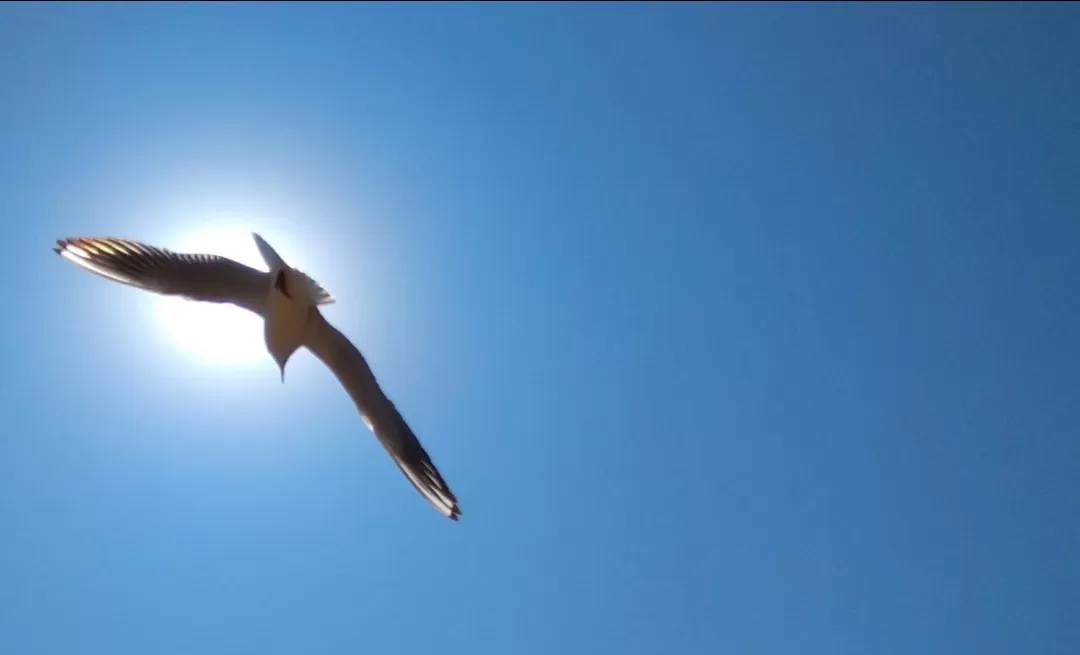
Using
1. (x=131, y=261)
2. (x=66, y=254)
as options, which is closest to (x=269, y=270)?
(x=131, y=261)

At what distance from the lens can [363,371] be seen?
409 cm

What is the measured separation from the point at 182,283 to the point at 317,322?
21.7 inches

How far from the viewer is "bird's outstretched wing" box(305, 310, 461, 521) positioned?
396cm

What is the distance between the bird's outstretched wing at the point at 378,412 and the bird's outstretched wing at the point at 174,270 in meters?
0.27

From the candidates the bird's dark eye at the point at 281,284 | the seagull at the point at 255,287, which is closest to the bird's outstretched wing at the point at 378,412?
the seagull at the point at 255,287

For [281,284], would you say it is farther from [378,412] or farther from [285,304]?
[378,412]

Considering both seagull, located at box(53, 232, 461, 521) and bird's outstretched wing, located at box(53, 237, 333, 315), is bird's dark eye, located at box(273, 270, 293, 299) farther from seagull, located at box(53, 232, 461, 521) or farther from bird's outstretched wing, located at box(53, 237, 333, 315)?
bird's outstretched wing, located at box(53, 237, 333, 315)

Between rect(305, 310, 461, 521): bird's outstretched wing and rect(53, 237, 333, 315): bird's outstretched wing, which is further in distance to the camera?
rect(305, 310, 461, 521): bird's outstretched wing

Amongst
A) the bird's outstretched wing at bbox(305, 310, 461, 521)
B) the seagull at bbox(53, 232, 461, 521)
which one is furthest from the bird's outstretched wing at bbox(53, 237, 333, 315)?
the bird's outstretched wing at bbox(305, 310, 461, 521)

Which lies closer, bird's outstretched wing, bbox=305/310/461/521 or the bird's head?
the bird's head

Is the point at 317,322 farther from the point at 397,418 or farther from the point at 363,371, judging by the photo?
the point at 397,418

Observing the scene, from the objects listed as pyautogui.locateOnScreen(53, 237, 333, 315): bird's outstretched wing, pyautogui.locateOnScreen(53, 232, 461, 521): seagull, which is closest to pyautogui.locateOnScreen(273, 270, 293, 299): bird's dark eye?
pyautogui.locateOnScreen(53, 232, 461, 521): seagull

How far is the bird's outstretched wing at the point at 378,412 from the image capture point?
3.96 meters

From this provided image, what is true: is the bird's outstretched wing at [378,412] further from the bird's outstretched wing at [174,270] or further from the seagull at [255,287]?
the bird's outstretched wing at [174,270]
